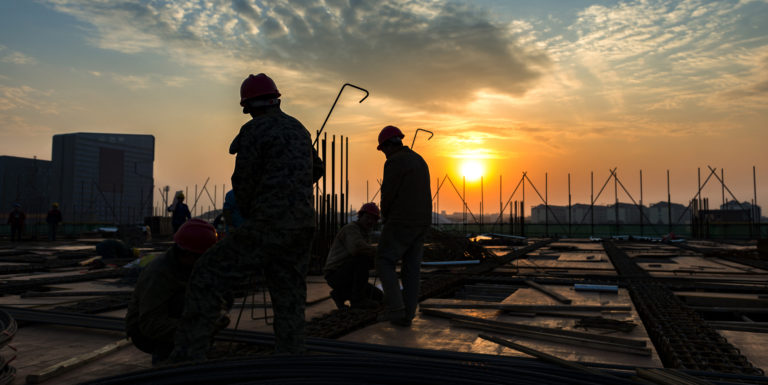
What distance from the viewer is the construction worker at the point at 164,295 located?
310 centimetres

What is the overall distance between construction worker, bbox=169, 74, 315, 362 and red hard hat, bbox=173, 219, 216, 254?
1.32ft

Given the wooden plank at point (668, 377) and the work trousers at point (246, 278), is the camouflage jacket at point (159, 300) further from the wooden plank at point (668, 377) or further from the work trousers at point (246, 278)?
the wooden plank at point (668, 377)

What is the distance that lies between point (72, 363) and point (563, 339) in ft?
11.0

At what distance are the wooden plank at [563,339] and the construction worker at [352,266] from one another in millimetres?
1239

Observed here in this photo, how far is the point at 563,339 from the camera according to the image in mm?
3881

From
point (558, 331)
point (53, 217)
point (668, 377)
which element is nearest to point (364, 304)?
point (558, 331)

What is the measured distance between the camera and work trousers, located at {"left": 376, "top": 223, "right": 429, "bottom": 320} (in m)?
4.68

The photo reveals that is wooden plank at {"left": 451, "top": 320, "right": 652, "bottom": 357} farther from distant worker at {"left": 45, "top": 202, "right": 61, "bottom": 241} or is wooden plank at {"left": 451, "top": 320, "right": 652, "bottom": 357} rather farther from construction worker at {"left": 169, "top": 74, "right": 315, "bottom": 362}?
distant worker at {"left": 45, "top": 202, "right": 61, "bottom": 241}

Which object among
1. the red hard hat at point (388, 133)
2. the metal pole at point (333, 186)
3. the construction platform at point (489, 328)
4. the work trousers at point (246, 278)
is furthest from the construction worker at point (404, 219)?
the metal pole at point (333, 186)

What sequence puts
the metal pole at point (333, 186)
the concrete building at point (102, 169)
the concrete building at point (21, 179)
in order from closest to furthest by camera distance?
1. the metal pole at point (333, 186)
2. the concrete building at point (21, 179)
3. the concrete building at point (102, 169)

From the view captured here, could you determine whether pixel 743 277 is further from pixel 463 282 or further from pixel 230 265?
pixel 230 265

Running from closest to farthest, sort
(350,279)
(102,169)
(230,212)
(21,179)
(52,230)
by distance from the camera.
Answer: (350,279) < (230,212) < (52,230) < (21,179) < (102,169)

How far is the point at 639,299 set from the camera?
605 cm

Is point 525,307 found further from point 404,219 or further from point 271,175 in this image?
point 271,175
